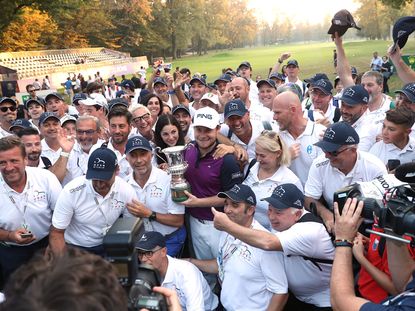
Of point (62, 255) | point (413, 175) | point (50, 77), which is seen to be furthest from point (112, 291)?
point (50, 77)

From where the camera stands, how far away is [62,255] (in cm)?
131

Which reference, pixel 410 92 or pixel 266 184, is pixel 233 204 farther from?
pixel 410 92

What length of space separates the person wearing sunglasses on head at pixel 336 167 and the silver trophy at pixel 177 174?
1.41 metres

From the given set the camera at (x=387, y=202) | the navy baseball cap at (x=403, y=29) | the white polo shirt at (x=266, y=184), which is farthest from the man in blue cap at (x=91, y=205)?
the navy baseball cap at (x=403, y=29)

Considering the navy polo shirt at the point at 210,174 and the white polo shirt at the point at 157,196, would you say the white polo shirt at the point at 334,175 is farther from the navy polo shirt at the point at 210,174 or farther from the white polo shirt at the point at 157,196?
the white polo shirt at the point at 157,196

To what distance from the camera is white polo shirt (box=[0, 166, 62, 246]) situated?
4.31m

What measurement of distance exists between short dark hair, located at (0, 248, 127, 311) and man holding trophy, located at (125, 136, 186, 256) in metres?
3.21

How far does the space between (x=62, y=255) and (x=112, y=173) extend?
287 centimetres

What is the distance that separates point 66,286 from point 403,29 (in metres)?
5.91

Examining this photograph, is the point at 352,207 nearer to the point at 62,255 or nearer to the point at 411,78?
the point at 62,255

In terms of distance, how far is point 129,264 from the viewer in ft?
6.26

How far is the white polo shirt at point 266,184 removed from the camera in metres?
4.51

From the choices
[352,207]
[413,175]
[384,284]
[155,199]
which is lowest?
[384,284]

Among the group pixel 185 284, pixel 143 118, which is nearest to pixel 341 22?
pixel 143 118
